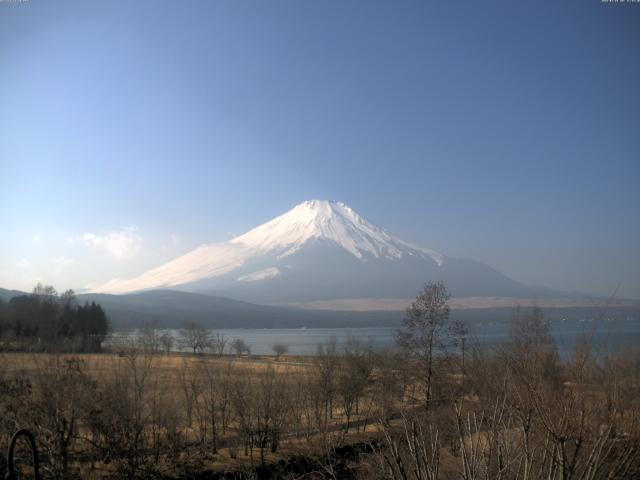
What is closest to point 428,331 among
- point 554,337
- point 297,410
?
point 297,410

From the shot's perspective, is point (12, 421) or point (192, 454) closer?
point (12, 421)

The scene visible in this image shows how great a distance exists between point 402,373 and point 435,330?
4.08m

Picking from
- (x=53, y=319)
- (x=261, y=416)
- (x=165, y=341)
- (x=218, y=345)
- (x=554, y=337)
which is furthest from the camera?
(x=53, y=319)

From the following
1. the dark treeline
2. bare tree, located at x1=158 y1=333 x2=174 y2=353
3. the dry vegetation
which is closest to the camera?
the dry vegetation

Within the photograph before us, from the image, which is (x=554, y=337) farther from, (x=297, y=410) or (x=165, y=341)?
(x=165, y=341)

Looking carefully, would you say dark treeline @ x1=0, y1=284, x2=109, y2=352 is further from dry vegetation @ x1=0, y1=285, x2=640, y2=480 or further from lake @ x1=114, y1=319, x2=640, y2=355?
dry vegetation @ x1=0, y1=285, x2=640, y2=480

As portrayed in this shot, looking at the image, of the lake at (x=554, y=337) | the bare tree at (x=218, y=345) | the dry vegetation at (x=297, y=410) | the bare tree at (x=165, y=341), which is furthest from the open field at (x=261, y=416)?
the bare tree at (x=165, y=341)

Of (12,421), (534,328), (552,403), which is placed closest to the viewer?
(552,403)

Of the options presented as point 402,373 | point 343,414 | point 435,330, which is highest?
point 435,330

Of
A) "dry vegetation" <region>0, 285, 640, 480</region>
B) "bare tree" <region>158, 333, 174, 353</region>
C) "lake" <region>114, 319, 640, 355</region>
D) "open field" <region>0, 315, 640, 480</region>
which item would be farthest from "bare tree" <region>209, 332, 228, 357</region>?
"open field" <region>0, 315, 640, 480</region>

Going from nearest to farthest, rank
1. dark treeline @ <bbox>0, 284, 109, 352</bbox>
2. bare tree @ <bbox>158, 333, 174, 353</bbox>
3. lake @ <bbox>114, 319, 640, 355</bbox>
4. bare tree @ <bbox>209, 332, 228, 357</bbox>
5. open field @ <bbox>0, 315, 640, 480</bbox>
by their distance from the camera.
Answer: lake @ <bbox>114, 319, 640, 355</bbox> → open field @ <bbox>0, 315, 640, 480</bbox> → bare tree @ <bbox>209, 332, 228, 357</bbox> → bare tree @ <bbox>158, 333, 174, 353</bbox> → dark treeline @ <bbox>0, 284, 109, 352</bbox>

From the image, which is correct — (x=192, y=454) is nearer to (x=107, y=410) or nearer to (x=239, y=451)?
(x=239, y=451)

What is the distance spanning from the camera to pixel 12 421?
16.9m

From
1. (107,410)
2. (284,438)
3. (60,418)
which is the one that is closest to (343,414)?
(284,438)
